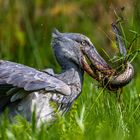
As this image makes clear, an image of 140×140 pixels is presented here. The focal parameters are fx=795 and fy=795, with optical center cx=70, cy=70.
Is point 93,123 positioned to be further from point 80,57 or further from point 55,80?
point 80,57

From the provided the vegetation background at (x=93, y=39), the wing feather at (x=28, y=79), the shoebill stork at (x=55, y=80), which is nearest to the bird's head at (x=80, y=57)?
the shoebill stork at (x=55, y=80)

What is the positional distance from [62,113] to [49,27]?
17.5 feet

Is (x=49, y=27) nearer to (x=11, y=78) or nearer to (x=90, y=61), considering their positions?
(x=90, y=61)

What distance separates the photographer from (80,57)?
5.77m

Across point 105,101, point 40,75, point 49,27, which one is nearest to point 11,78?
point 40,75

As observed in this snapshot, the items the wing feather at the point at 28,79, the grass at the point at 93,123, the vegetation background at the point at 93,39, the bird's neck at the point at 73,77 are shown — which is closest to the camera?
the grass at the point at 93,123

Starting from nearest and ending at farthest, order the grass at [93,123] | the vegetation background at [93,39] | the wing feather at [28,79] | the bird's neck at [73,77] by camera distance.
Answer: the grass at [93,123]
the vegetation background at [93,39]
the wing feather at [28,79]
the bird's neck at [73,77]

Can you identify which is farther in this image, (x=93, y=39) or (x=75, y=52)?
(x=93, y=39)

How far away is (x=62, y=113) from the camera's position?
549 cm

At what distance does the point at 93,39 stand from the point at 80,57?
5165 millimetres

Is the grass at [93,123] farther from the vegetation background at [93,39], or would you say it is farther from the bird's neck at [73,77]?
the bird's neck at [73,77]

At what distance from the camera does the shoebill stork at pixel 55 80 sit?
5.27 m

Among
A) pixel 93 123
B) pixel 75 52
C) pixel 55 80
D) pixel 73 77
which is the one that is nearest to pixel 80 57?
pixel 75 52

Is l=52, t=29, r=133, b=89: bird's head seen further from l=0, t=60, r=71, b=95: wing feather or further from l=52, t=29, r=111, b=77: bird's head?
l=0, t=60, r=71, b=95: wing feather
